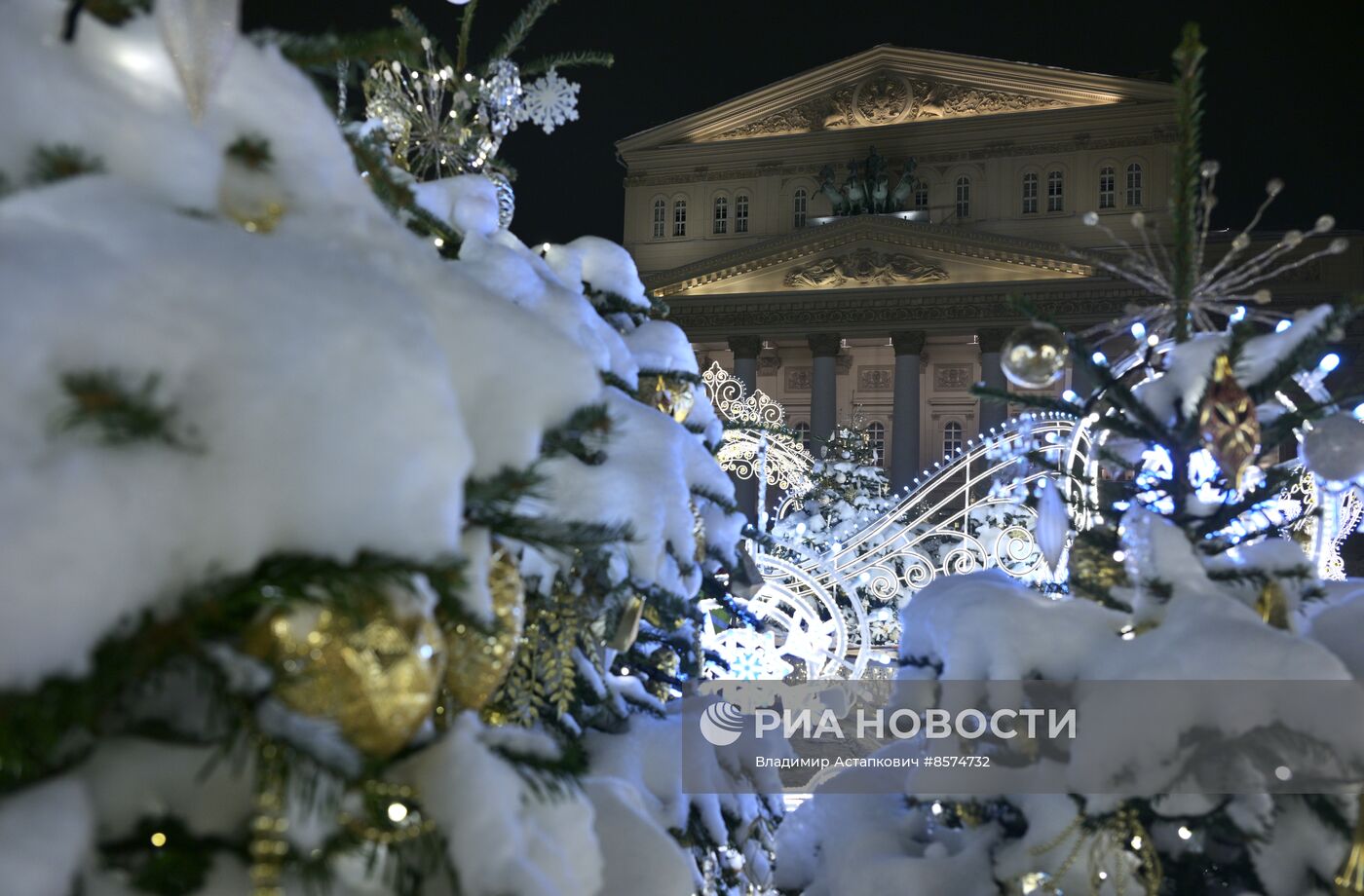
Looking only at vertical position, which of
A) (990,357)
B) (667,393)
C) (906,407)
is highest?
(667,393)

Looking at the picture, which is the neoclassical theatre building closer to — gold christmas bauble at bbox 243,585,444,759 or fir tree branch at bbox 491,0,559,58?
→ fir tree branch at bbox 491,0,559,58

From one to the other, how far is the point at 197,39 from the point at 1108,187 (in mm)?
30230

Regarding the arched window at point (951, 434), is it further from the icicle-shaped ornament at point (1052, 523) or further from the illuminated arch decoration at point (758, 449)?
the icicle-shaped ornament at point (1052, 523)

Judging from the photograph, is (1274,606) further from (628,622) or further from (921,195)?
(921,195)

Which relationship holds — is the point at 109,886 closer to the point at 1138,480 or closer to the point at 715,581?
the point at 1138,480

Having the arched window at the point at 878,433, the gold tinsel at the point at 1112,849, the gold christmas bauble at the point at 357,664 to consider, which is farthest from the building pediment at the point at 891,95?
the gold christmas bauble at the point at 357,664

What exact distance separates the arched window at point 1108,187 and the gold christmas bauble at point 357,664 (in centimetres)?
3012

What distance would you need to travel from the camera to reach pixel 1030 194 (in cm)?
2905

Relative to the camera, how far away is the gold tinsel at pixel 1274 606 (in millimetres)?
1888

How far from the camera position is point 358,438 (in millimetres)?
840

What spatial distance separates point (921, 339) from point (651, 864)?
26.8 metres

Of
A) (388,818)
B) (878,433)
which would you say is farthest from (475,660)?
(878,433)

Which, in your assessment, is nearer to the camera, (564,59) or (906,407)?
(564,59)

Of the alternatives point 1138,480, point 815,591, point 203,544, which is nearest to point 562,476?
point 203,544
